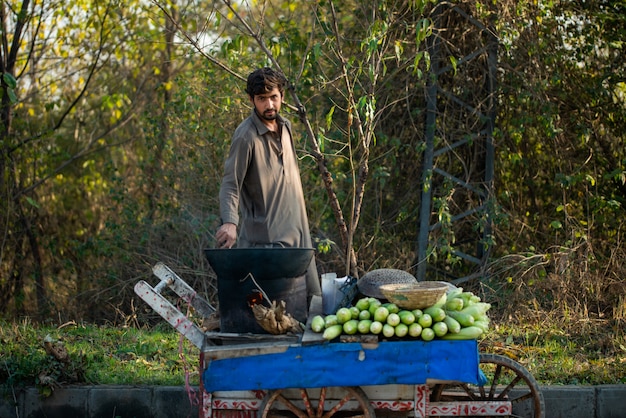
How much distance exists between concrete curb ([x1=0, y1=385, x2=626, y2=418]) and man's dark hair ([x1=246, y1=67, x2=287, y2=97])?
2.17m

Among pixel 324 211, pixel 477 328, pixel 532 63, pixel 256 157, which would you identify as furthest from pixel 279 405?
pixel 532 63

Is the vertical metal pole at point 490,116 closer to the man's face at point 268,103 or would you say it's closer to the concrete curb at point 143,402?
the concrete curb at point 143,402

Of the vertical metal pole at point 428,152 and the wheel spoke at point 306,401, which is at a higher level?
the vertical metal pole at point 428,152

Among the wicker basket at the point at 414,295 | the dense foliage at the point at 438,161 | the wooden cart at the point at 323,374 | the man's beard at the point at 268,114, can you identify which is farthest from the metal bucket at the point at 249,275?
the dense foliage at the point at 438,161

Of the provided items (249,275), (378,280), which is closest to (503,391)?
(378,280)

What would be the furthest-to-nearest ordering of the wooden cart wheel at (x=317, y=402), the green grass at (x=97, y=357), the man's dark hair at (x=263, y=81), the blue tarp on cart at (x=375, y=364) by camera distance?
the green grass at (x=97, y=357) → the man's dark hair at (x=263, y=81) → the wooden cart wheel at (x=317, y=402) → the blue tarp on cart at (x=375, y=364)

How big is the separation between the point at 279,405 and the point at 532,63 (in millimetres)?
5249

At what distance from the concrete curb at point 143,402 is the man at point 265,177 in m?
1.36

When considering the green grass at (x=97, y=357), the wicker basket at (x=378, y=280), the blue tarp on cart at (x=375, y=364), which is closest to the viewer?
the blue tarp on cart at (x=375, y=364)

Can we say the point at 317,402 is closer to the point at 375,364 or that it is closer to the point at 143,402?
the point at 375,364

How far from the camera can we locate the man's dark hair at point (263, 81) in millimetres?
4613

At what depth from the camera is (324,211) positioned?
27.1ft

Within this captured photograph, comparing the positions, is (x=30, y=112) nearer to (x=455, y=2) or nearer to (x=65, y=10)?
(x=65, y=10)

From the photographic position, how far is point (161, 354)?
6.45m
